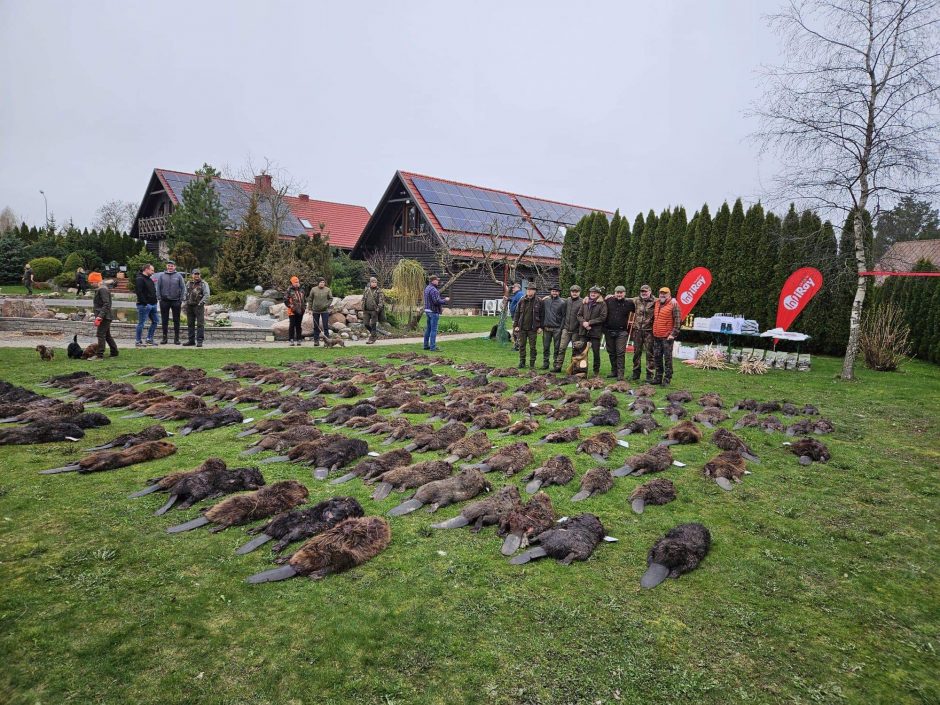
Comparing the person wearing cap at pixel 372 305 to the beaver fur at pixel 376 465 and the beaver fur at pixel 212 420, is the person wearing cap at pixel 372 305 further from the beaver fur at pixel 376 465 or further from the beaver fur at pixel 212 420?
the beaver fur at pixel 376 465

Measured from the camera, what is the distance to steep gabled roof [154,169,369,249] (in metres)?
36.3

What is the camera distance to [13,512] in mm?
4402

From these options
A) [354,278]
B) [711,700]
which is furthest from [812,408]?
[354,278]

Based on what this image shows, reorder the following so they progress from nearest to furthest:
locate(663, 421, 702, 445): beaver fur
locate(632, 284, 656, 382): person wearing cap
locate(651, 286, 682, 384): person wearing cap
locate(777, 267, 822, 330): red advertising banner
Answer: locate(663, 421, 702, 445): beaver fur → locate(651, 286, 682, 384): person wearing cap → locate(632, 284, 656, 382): person wearing cap → locate(777, 267, 822, 330): red advertising banner

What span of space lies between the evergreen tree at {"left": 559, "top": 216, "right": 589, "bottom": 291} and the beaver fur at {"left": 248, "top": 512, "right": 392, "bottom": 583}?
1962 centimetres

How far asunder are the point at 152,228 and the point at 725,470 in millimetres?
43194

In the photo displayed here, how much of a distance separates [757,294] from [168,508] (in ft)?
60.7

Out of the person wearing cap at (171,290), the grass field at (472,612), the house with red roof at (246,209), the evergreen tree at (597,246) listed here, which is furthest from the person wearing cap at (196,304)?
the house with red roof at (246,209)

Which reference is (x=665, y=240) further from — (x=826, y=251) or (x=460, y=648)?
(x=460, y=648)

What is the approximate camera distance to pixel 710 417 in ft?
27.3

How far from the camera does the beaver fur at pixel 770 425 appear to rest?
7.96 metres

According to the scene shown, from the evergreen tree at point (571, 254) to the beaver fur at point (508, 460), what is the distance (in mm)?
17455

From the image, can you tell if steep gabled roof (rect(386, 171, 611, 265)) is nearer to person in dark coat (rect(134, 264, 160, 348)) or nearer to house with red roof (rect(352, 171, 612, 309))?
house with red roof (rect(352, 171, 612, 309))

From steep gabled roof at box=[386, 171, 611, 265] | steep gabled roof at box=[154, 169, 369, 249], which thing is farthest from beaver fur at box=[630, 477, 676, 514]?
steep gabled roof at box=[154, 169, 369, 249]
